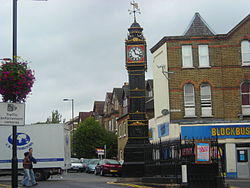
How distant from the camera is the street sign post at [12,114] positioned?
46.3 ft

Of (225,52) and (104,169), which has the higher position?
(225,52)

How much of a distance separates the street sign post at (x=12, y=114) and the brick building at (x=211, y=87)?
2184 centimetres

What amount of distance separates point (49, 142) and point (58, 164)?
1435mm

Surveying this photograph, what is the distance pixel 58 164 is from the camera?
28.3 m

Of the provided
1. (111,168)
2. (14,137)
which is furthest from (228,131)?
(14,137)

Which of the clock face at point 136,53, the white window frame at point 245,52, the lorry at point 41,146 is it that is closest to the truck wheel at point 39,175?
the lorry at point 41,146

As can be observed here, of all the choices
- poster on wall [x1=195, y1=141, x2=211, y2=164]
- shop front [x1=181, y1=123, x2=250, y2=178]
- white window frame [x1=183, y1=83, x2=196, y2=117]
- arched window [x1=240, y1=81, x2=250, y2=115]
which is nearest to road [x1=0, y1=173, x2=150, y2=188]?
poster on wall [x1=195, y1=141, x2=211, y2=164]

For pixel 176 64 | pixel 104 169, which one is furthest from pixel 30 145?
pixel 176 64

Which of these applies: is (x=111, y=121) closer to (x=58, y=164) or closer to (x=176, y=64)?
(x=176, y=64)

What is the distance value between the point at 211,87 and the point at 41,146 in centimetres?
1408

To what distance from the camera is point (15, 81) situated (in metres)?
14.4

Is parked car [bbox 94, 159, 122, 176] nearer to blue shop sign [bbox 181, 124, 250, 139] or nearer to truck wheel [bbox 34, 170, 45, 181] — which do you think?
blue shop sign [bbox 181, 124, 250, 139]

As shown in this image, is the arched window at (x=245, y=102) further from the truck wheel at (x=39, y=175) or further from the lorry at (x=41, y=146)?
the truck wheel at (x=39, y=175)

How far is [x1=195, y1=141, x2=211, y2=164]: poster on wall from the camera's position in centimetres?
1725
